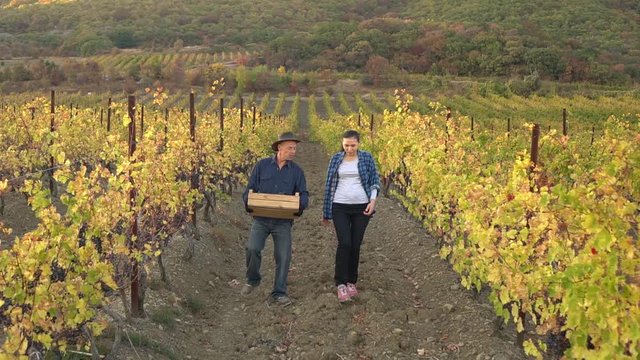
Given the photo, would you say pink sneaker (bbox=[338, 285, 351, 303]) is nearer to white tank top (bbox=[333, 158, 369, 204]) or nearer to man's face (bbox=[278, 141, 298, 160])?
white tank top (bbox=[333, 158, 369, 204])

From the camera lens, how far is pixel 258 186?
18.3ft

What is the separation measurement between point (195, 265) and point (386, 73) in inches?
2051

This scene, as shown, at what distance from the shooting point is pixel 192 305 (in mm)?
5859

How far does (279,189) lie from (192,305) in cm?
153

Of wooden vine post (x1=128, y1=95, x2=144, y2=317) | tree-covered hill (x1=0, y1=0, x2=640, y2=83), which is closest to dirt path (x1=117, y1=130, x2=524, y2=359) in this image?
wooden vine post (x1=128, y1=95, x2=144, y2=317)

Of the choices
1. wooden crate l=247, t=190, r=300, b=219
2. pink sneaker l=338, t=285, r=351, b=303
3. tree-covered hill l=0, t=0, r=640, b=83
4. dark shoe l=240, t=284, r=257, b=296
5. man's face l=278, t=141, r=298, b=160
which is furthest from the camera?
tree-covered hill l=0, t=0, r=640, b=83

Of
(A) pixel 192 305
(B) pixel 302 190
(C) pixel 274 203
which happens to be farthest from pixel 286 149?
(A) pixel 192 305

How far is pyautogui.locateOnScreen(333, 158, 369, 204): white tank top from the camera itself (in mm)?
5395

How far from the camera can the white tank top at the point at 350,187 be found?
539cm

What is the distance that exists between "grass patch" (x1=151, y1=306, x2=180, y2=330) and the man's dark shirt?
50.4 inches

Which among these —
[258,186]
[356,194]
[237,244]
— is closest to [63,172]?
[258,186]

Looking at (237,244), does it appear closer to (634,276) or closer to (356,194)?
(356,194)

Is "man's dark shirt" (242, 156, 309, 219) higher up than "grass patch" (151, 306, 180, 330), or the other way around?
"man's dark shirt" (242, 156, 309, 219)

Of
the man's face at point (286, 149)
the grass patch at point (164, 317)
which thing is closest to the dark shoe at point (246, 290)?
the grass patch at point (164, 317)
